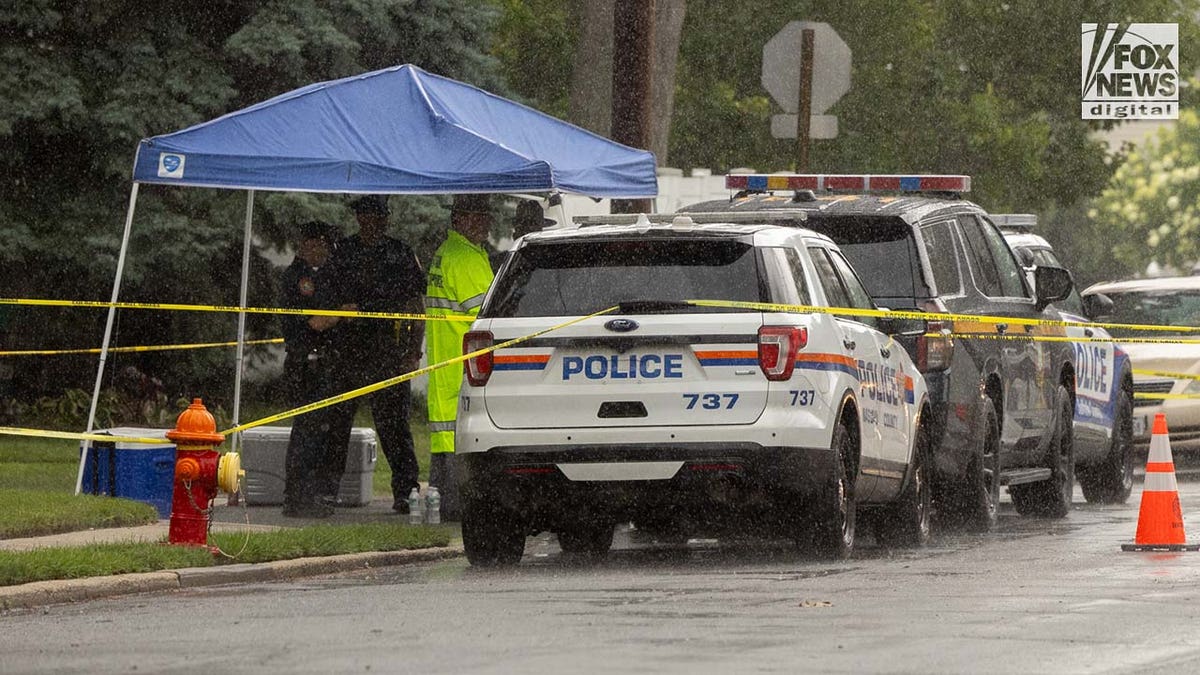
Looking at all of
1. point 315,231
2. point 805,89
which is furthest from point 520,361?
point 805,89

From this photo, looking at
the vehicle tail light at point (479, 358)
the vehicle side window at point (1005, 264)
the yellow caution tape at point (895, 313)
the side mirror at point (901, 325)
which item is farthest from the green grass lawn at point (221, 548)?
the vehicle side window at point (1005, 264)

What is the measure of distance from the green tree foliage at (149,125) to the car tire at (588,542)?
415 inches

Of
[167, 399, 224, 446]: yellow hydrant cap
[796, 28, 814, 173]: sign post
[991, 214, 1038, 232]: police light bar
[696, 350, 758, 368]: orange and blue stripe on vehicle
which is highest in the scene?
[796, 28, 814, 173]: sign post

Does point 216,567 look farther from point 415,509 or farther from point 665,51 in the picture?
point 665,51

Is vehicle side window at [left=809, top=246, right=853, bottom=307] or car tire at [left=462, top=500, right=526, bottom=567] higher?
vehicle side window at [left=809, top=246, right=853, bottom=307]

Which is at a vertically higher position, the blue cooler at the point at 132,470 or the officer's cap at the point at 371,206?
the officer's cap at the point at 371,206

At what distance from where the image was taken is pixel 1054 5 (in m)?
42.2

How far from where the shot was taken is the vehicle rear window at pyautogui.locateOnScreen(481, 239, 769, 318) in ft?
39.4

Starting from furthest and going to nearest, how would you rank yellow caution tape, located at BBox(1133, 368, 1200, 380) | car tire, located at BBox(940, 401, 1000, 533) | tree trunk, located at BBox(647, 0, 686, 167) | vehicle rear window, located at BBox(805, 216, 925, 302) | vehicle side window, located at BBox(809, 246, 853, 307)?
A: tree trunk, located at BBox(647, 0, 686, 167), yellow caution tape, located at BBox(1133, 368, 1200, 380), car tire, located at BBox(940, 401, 1000, 533), vehicle rear window, located at BBox(805, 216, 925, 302), vehicle side window, located at BBox(809, 246, 853, 307)

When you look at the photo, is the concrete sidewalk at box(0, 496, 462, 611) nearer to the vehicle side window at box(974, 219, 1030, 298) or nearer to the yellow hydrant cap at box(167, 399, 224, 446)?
the yellow hydrant cap at box(167, 399, 224, 446)

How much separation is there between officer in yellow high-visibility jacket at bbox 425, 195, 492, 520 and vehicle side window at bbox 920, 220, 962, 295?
2716 mm

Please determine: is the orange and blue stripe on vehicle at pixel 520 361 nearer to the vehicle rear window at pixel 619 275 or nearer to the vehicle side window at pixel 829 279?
the vehicle rear window at pixel 619 275

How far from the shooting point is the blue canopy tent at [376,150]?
14.7 m

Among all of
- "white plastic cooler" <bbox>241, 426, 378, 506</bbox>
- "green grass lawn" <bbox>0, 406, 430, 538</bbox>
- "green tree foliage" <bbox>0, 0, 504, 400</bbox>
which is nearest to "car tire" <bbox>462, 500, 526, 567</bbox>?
"green grass lawn" <bbox>0, 406, 430, 538</bbox>
